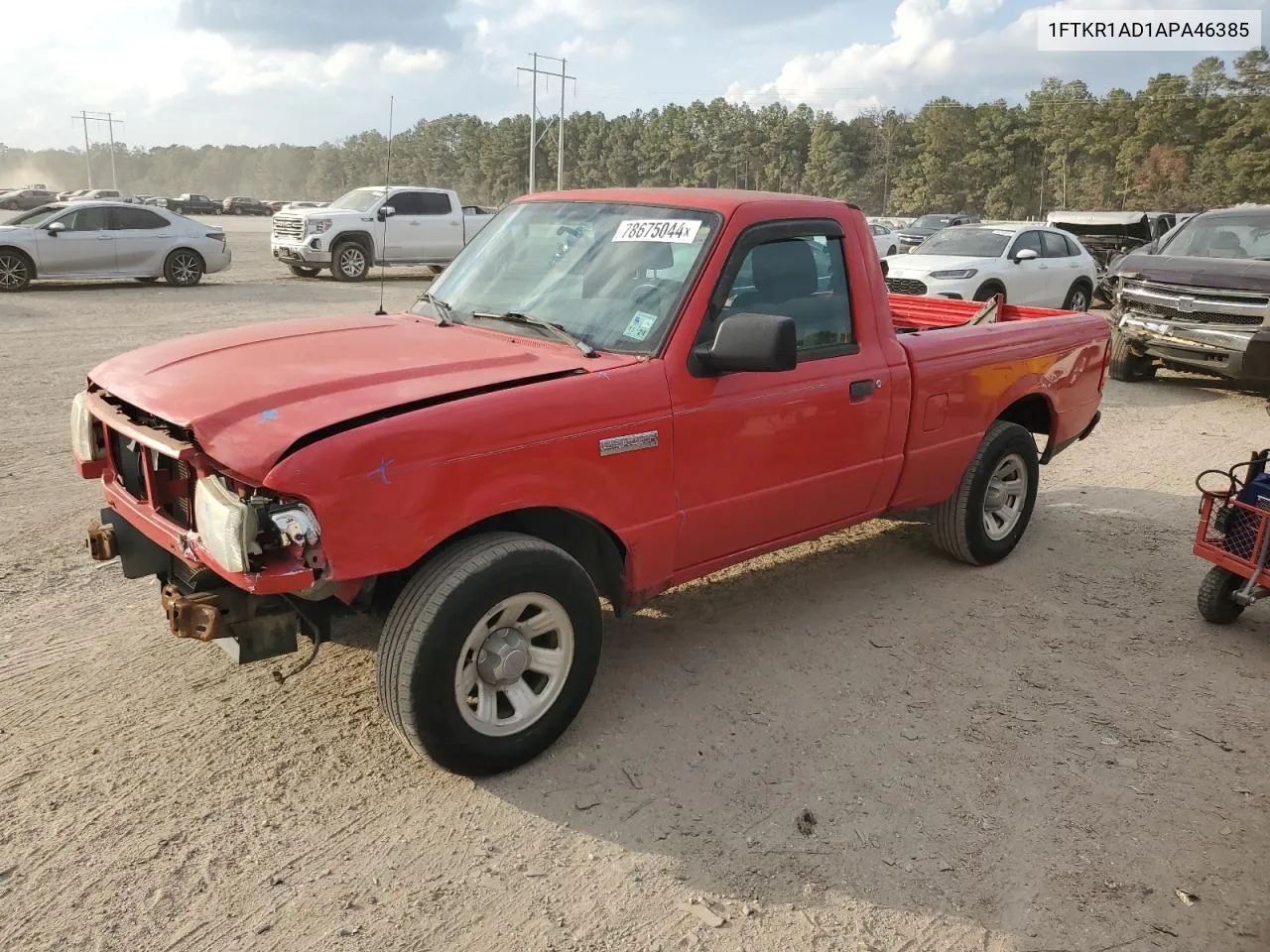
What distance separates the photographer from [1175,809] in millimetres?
3352

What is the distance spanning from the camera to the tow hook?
11.5ft

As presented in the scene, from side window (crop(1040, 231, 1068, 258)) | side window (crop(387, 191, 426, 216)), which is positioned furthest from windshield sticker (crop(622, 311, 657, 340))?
Answer: side window (crop(387, 191, 426, 216))

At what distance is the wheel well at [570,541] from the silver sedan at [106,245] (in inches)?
645

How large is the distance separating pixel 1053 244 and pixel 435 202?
42.2 ft

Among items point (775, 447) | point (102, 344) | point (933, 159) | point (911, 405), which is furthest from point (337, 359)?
point (933, 159)

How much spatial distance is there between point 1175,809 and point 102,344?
11805 millimetres

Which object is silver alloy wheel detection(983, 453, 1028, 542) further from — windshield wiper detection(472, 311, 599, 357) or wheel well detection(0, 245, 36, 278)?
wheel well detection(0, 245, 36, 278)

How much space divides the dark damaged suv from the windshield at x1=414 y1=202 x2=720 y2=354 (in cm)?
792

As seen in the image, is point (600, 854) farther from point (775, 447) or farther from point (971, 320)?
point (971, 320)

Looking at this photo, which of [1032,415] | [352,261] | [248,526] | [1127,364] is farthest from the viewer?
[352,261]

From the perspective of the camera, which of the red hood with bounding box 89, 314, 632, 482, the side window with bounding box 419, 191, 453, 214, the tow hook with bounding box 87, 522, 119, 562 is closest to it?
the red hood with bounding box 89, 314, 632, 482

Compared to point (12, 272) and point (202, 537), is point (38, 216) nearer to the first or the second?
point (12, 272)

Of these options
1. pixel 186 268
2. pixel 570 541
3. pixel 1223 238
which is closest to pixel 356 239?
pixel 186 268

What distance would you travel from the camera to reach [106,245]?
17.1 metres
